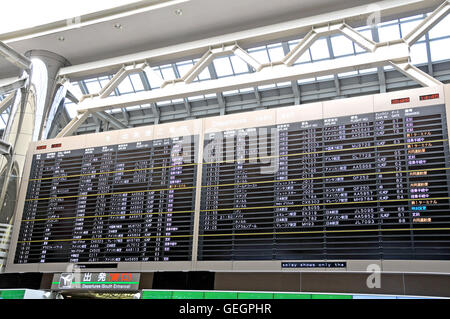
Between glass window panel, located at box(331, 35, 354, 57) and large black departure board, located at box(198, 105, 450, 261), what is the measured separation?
10.5 metres

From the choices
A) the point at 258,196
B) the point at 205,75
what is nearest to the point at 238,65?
the point at 205,75

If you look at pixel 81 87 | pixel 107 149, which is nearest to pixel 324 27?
pixel 107 149

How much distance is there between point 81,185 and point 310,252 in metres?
4.19

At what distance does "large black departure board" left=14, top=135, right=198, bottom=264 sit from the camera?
24.1ft

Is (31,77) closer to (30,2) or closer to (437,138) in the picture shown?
(30,2)

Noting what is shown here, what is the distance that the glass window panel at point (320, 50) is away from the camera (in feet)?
55.7

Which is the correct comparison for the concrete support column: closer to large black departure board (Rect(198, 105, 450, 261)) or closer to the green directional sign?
the green directional sign

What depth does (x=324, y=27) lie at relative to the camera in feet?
27.4

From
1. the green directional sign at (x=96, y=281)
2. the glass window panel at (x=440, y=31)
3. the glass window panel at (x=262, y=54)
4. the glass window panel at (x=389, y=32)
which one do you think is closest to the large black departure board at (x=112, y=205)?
the green directional sign at (x=96, y=281)

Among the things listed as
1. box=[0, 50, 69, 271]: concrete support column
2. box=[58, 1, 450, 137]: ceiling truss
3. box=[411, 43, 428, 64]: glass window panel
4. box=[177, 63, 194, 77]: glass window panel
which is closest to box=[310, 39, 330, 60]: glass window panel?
box=[411, 43, 428, 64]: glass window panel

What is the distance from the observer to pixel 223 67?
730 inches

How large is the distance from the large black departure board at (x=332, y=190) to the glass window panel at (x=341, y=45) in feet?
34.3

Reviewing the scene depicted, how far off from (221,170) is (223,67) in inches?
463

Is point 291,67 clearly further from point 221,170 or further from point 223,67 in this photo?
point 223,67
